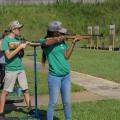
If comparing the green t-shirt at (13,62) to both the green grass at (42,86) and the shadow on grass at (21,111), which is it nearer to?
the shadow on grass at (21,111)

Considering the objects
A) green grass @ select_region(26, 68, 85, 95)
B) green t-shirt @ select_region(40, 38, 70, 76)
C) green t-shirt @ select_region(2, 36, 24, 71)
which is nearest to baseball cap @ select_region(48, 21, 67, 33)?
green t-shirt @ select_region(40, 38, 70, 76)

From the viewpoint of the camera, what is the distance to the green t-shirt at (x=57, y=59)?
7.50m

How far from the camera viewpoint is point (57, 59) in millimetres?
7508

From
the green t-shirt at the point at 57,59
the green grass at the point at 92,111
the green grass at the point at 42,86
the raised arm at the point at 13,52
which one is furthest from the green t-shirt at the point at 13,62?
the green grass at the point at 42,86

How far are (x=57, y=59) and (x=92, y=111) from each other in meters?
2.18

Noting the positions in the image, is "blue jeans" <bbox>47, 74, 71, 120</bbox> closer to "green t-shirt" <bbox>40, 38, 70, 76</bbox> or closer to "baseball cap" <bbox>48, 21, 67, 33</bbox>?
"green t-shirt" <bbox>40, 38, 70, 76</bbox>

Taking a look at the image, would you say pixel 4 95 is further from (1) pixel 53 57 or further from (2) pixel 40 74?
(2) pixel 40 74

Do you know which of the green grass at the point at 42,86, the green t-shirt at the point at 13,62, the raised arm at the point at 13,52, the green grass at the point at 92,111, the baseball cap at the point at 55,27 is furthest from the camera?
the green grass at the point at 42,86

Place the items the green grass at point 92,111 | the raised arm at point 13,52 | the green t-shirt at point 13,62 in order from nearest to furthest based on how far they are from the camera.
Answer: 1. the raised arm at point 13,52
2. the green t-shirt at point 13,62
3. the green grass at point 92,111

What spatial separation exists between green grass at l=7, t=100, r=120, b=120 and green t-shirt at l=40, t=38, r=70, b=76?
4.92ft

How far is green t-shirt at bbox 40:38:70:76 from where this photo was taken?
7.50m

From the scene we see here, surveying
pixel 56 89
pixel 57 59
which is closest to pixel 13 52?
pixel 57 59

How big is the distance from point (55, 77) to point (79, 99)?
339 centimetres

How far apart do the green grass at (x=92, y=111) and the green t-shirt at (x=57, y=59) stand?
150cm
